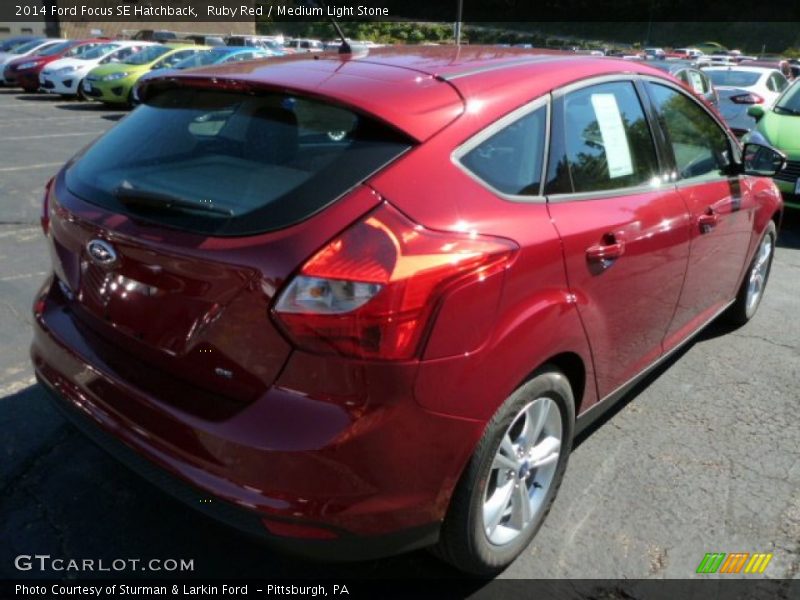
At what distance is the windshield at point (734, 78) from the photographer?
44.0 ft

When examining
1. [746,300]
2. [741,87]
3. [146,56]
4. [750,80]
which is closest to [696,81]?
[741,87]

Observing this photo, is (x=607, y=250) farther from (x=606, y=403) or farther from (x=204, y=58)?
(x=204, y=58)

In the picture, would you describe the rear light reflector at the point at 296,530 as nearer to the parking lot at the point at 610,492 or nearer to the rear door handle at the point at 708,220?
the parking lot at the point at 610,492

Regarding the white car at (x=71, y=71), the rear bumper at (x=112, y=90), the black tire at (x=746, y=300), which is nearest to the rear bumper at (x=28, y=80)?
the white car at (x=71, y=71)

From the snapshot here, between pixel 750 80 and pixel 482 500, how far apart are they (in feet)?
45.0

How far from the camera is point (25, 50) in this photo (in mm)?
22625

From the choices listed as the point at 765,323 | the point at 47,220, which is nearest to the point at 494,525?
the point at 47,220

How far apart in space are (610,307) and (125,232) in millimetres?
1700

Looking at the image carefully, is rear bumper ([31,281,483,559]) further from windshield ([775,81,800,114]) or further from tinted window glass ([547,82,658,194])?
windshield ([775,81,800,114])

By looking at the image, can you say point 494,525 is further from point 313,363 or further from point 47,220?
point 47,220

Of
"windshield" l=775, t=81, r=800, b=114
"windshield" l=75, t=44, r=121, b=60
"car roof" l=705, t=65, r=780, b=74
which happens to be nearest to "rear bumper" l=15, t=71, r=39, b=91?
"windshield" l=75, t=44, r=121, b=60

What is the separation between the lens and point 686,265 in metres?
3.26

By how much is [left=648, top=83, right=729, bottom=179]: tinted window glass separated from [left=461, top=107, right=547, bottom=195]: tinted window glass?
3.60 feet
